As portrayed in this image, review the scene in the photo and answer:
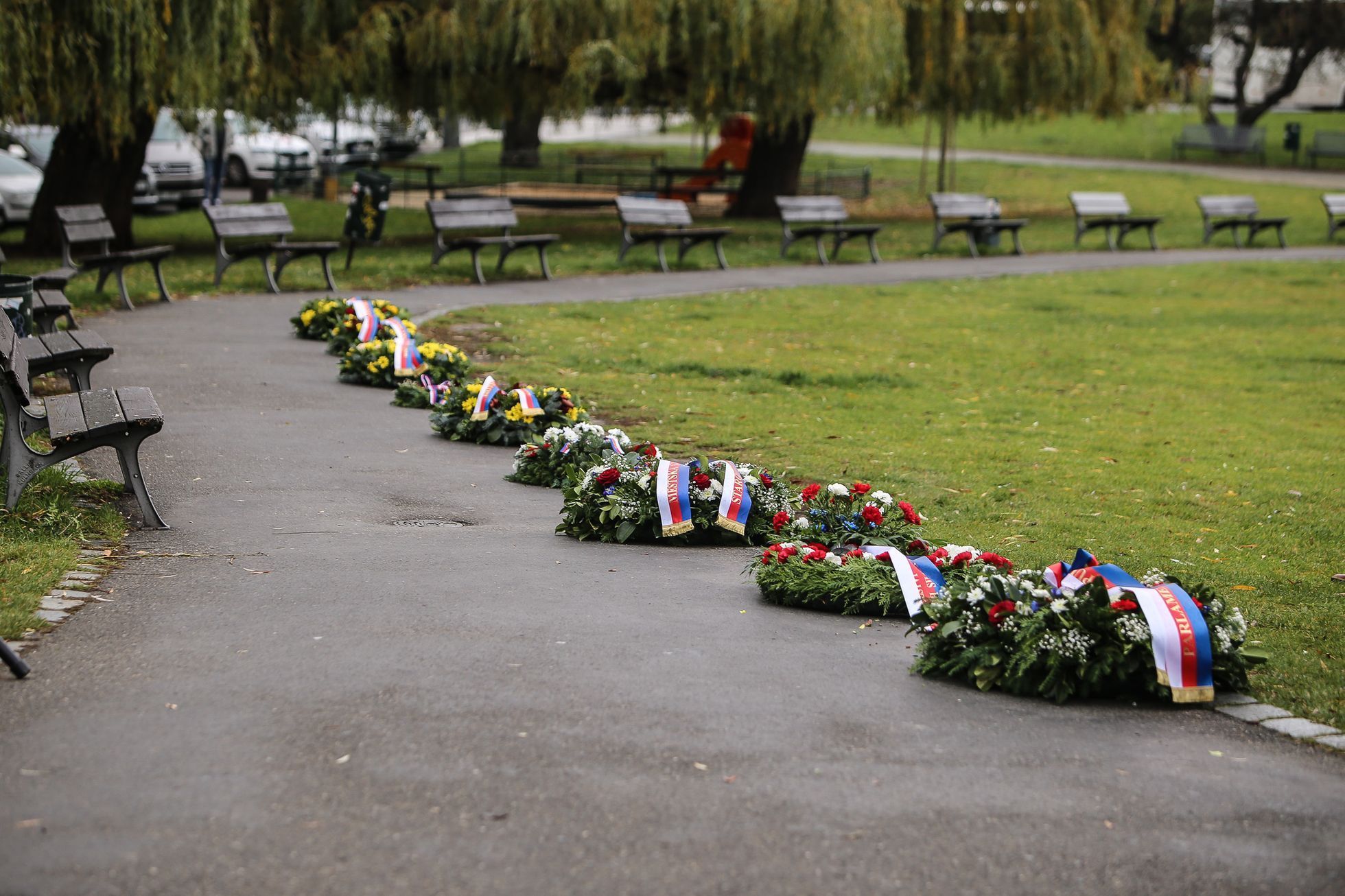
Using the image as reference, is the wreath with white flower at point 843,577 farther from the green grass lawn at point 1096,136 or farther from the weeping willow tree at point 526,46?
the green grass lawn at point 1096,136

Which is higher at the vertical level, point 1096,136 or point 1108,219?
point 1096,136

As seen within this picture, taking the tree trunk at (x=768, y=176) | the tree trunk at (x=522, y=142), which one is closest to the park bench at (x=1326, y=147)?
the tree trunk at (x=768, y=176)

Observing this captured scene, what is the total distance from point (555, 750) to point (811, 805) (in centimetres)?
79

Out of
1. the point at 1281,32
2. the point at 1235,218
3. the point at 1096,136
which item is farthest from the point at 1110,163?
the point at 1235,218

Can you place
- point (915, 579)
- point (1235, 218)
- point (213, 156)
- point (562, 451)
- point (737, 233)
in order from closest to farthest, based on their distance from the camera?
point (915, 579) < point (562, 451) < point (737, 233) < point (213, 156) < point (1235, 218)

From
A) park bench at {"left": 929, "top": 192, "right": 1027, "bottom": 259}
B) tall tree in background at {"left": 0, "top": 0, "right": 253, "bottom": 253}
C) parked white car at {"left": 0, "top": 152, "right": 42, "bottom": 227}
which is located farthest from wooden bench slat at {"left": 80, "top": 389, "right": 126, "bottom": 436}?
parked white car at {"left": 0, "top": 152, "right": 42, "bottom": 227}

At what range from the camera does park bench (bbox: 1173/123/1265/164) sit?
46188 mm

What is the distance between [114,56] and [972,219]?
14292 mm

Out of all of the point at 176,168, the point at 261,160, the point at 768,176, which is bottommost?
the point at 768,176

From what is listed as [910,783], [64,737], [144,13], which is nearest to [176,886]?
[64,737]

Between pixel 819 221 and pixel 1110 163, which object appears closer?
pixel 819 221

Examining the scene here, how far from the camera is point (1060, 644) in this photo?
4.88 meters

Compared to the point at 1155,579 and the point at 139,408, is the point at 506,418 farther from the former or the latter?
the point at 1155,579

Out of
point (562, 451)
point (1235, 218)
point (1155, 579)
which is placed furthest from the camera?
point (1235, 218)
